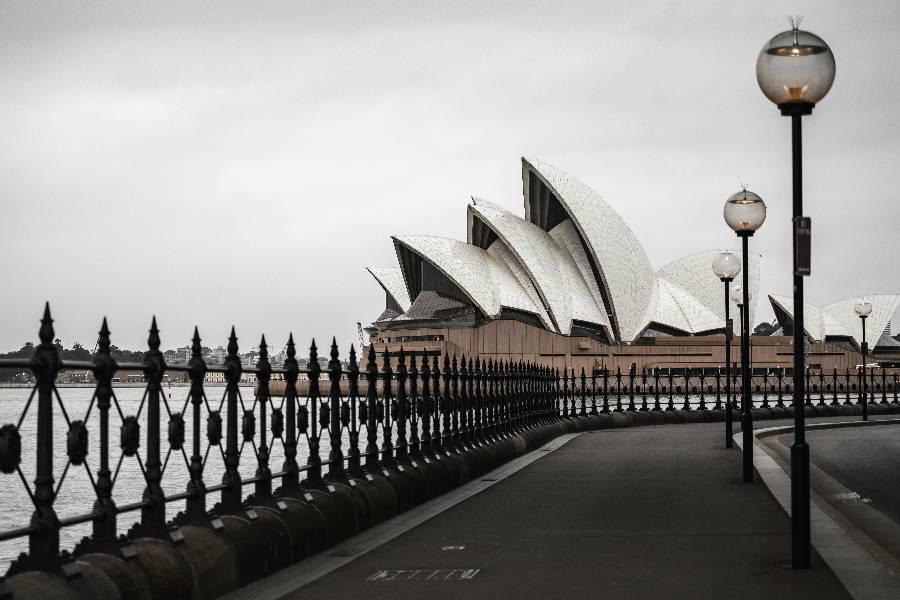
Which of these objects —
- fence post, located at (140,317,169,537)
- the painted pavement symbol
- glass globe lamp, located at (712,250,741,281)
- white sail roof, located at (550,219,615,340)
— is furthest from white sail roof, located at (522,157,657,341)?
fence post, located at (140,317,169,537)

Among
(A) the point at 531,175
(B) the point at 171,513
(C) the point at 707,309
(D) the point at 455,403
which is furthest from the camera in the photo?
(C) the point at 707,309

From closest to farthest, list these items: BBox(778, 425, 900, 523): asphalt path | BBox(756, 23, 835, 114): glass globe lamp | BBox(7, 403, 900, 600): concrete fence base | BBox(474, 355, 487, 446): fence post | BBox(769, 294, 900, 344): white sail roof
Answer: BBox(7, 403, 900, 600): concrete fence base → BBox(756, 23, 835, 114): glass globe lamp → BBox(778, 425, 900, 523): asphalt path → BBox(474, 355, 487, 446): fence post → BBox(769, 294, 900, 344): white sail roof

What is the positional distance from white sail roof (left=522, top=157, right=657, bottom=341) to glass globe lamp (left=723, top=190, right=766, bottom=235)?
66.1 m

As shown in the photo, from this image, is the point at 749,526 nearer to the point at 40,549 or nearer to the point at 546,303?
the point at 40,549

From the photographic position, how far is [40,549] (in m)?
5.01

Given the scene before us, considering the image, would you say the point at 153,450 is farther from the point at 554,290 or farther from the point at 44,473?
the point at 554,290

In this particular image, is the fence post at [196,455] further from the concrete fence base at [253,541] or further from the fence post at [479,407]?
the fence post at [479,407]

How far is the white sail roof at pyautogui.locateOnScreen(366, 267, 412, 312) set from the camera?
102688 millimetres

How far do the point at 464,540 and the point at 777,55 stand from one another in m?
4.08

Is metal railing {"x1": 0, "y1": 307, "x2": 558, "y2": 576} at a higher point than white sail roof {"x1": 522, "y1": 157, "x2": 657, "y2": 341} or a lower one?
lower

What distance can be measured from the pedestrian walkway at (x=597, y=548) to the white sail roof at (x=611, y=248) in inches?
2654

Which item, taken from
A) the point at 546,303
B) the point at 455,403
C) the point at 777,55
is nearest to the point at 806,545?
the point at 777,55

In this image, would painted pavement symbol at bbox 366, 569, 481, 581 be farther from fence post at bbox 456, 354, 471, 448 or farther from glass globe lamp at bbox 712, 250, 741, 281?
glass globe lamp at bbox 712, 250, 741, 281

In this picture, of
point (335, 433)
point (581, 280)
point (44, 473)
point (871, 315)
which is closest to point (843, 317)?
point (871, 315)
